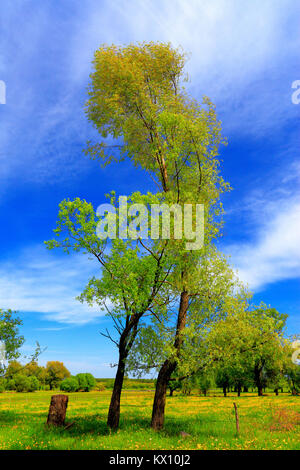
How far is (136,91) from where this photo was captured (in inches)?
877

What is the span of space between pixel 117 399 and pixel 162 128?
15451 millimetres

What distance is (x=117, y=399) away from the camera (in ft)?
63.3

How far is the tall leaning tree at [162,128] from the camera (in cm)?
1972

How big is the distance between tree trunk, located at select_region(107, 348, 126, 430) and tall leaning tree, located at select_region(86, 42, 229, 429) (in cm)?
203

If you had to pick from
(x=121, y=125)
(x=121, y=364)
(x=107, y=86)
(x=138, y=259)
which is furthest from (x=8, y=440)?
(x=107, y=86)

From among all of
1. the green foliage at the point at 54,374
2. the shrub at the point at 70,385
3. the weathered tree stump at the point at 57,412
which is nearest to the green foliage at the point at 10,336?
the weathered tree stump at the point at 57,412

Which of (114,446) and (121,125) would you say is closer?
(114,446)

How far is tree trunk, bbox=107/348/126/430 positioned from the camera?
1884 centimetres

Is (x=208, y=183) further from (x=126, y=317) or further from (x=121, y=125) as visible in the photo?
(x=126, y=317)

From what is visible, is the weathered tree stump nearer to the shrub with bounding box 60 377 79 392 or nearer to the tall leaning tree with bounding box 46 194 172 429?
the tall leaning tree with bounding box 46 194 172 429

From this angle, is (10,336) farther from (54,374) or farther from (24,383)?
(54,374)

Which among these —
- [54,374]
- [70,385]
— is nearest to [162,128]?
[70,385]

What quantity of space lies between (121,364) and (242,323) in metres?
7.00

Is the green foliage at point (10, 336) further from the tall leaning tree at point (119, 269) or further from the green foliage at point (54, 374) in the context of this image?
the green foliage at point (54, 374)
